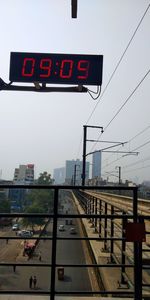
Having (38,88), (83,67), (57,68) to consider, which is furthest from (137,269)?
(38,88)

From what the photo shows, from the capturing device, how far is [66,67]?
6957mm

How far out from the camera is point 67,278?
16391mm

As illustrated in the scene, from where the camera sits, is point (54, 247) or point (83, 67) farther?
point (83, 67)

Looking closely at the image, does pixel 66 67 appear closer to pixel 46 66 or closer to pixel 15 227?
pixel 46 66

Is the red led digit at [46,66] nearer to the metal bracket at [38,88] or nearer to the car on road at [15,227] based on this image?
the metal bracket at [38,88]

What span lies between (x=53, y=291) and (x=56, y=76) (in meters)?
3.88

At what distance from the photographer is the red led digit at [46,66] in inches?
274

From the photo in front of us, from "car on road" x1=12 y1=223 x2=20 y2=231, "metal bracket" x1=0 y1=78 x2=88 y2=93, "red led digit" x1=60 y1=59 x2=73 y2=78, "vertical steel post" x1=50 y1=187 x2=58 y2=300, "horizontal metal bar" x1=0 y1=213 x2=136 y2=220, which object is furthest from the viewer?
"metal bracket" x1=0 y1=78 x2=88 y2=93

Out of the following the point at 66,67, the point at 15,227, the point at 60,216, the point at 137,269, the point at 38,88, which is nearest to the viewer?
the point at 137,269

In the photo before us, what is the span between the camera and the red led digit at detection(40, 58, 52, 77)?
22.9 feet

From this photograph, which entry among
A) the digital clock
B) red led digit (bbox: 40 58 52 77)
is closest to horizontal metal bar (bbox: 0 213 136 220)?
the digital clock

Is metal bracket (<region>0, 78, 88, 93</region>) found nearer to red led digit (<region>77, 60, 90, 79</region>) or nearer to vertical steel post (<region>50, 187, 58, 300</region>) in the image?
red led digit (<region>77, 60, 90, 79</region>)

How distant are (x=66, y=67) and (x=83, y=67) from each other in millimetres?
296

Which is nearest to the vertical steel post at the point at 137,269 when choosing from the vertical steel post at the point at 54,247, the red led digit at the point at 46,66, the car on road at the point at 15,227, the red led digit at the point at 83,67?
the vertical steel post at the point at 54,247
